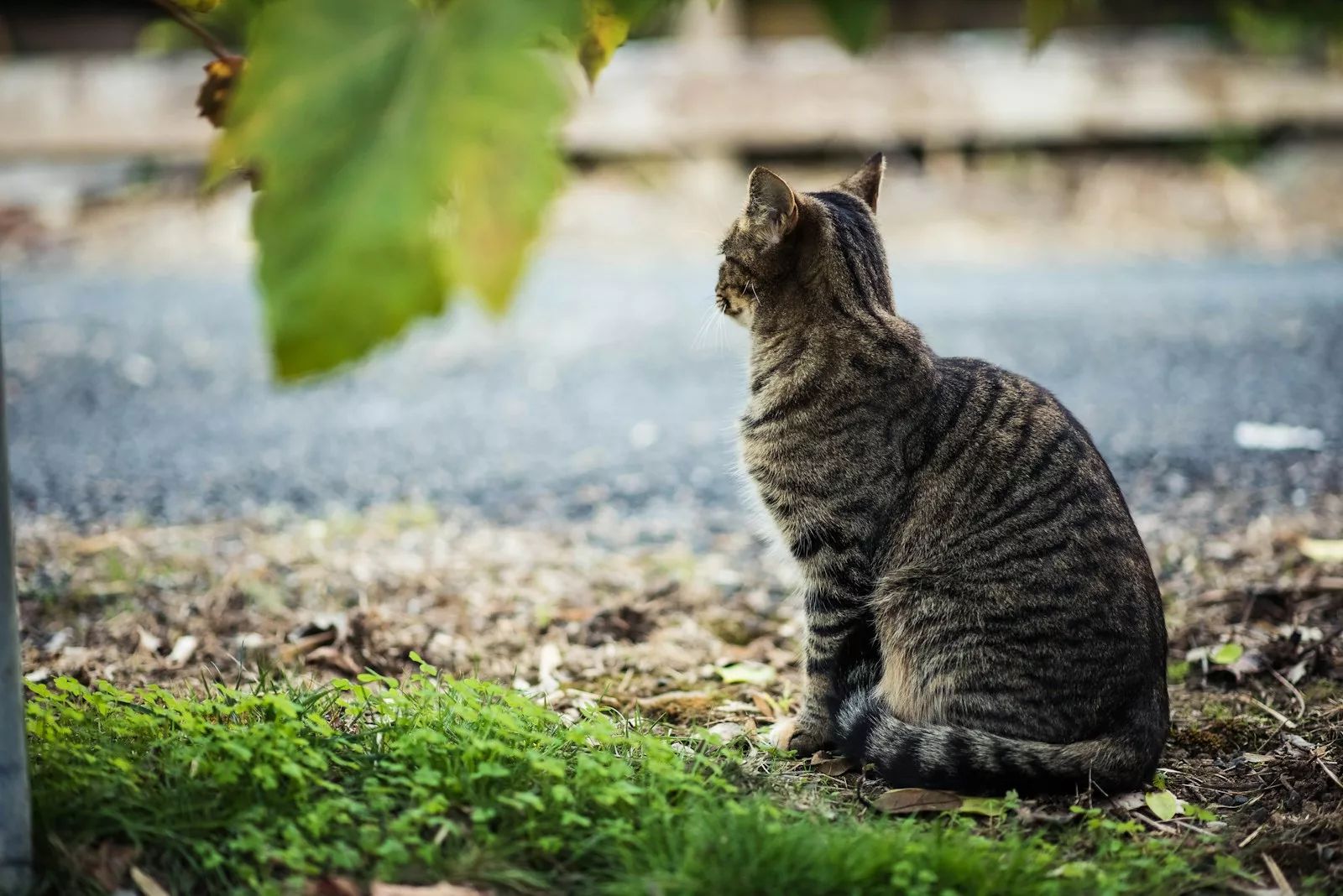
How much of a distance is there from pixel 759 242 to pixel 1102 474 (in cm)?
95

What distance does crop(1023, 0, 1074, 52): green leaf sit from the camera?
1.49 metres

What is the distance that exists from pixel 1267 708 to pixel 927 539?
40.4 inches

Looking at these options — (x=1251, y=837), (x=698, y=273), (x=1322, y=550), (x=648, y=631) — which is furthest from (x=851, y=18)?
(x=698, y=273)

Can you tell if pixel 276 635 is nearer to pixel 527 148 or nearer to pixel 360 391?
pixel 527 148

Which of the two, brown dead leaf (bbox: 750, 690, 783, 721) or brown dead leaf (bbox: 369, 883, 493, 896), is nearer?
brown dead leaf (bbox: 369, 883, 493, 896)

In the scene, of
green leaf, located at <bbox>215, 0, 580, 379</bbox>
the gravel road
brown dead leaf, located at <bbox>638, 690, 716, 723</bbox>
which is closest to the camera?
green leaf, located at <bbox>215, 0, 580, 379</bbox>

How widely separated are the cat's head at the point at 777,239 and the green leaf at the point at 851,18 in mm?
1389

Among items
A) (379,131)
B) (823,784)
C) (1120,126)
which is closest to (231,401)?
(823,784)

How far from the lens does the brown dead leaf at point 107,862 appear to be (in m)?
2.05

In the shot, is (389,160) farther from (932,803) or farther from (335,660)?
(335,660)

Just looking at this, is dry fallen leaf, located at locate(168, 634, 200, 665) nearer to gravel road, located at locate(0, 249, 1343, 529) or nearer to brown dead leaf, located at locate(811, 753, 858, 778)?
gravel road, located at locate(0, 249, 1343, 529)

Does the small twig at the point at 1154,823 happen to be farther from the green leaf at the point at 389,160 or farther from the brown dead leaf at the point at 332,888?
the green leaf at the point at 389,160

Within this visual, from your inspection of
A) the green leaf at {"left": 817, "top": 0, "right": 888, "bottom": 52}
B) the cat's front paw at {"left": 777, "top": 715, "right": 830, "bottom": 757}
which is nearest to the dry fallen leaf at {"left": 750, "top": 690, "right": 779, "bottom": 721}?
the cat's front paw at {"left": 777, "top": 715, "right": 830, "bottom": 757}

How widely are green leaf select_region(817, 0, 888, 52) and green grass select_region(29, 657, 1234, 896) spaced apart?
4.27 ft
